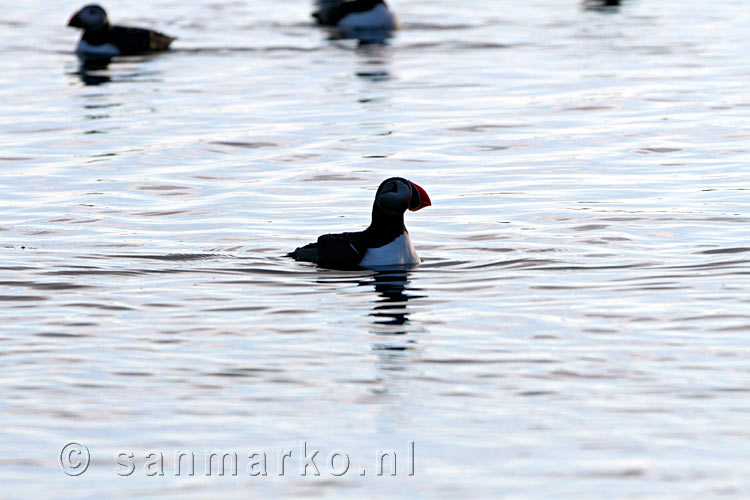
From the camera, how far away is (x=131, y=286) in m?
14.3

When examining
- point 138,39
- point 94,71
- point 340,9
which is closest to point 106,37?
point 138,39

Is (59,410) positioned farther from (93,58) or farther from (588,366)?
(93,58)

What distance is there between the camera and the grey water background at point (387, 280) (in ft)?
32.2

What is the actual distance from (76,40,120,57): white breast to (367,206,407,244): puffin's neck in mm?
18737

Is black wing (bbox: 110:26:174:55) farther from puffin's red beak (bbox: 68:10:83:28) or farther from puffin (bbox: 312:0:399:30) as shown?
puffin (bbox: 312:0:399:30)

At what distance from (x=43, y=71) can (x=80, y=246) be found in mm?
15457

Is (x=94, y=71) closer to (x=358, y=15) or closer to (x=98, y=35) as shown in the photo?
(x=98, y=35)

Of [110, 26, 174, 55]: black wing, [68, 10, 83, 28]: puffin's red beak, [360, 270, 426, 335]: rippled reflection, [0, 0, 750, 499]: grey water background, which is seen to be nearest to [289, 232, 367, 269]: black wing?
[0, 0, 750, 499]: grey water background

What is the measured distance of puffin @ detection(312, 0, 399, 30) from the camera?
115ft

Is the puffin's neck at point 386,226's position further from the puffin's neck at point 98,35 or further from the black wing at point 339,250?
the puffin's neck at point 98,35

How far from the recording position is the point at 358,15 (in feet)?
117

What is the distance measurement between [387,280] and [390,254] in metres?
0.37

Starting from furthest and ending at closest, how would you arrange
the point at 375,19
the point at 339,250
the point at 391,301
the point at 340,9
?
the point at 340,9
the point at 375,19
the point at 339,250
the point at 391,301

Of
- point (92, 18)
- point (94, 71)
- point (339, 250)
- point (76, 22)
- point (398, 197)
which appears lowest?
point (94, 71)
